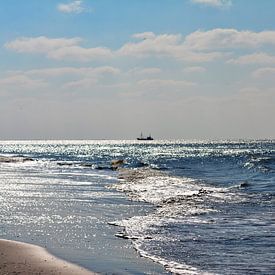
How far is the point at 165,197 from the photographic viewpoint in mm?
30547

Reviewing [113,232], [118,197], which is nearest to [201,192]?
[118,197]

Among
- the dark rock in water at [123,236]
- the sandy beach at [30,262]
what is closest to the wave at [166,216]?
the dark rock in water at [123,236]

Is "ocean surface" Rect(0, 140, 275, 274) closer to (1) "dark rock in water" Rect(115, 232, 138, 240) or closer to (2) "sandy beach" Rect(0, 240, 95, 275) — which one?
(1) "dark rock in water" Rect(115, 232, 138, 240)

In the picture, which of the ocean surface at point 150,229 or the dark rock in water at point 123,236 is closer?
the ocean surface at point 150,229

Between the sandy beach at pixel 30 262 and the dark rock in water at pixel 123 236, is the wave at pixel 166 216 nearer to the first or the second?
the dark rock in water at pixel 123 236

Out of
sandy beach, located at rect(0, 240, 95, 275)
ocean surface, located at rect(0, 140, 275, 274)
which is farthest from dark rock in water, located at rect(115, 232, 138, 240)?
sandy beach, located at rect(0, 240, 95, 275)

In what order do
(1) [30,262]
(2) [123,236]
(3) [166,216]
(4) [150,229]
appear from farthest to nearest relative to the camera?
(3) [166,216]
(4) [150,229]
(2) [123,236]
(1) [30,262]

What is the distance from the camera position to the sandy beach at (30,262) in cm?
1223

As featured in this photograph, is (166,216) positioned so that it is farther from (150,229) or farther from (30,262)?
(30,262)

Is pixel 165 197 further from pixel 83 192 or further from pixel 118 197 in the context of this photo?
pixel 83 192

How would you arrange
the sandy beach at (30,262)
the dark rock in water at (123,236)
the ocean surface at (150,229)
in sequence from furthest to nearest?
the dark rock in water at (123,236) → the ocean surface at (150,229) → the sandy beach at (30,262)

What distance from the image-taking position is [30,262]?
13.1 m

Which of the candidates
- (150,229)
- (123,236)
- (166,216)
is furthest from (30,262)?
(166,216)

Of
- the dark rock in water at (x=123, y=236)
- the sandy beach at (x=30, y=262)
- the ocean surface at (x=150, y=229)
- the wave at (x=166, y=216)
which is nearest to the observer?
the sandy beach at (x=30, y=262)
